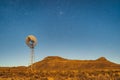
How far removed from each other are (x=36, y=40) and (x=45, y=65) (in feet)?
212

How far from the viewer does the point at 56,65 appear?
108688mm

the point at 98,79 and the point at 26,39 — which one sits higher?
the point at 26,39

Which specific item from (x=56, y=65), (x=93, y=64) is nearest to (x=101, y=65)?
(x=93, y=64)

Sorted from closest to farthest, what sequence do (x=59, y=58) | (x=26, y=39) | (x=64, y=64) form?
(x=26, y=39) → (x=64, y=64) → (x=59, y=58)

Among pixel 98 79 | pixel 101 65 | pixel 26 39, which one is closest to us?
pixel 98 79

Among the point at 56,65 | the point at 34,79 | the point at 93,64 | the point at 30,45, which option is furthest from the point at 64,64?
the point at 34,79

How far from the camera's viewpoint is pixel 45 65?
11262 cm

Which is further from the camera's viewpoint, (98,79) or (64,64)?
(64,64)

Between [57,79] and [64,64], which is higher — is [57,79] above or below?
below

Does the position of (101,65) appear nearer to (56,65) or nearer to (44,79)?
(56,65)

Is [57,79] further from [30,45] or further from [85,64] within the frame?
[85,64]

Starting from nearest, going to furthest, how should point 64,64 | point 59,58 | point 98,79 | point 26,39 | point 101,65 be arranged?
point 98,79 → point 26,39 → point 101,65 → point 64,64 → point 59,58

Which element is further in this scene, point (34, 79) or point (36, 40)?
point (36, 40)

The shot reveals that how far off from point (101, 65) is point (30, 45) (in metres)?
57.6
